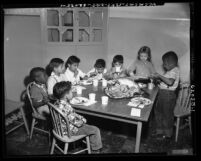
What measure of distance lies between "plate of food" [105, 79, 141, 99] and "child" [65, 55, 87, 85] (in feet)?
1.72

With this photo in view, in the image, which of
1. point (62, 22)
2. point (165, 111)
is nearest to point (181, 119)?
point (165, 111)

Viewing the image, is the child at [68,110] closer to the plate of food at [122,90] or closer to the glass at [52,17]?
the plate of food at [122,90]

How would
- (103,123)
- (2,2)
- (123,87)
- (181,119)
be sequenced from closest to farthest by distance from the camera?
(2,2) → (123,87) → (181,119) → (103,123)

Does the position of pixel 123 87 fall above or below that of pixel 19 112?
above

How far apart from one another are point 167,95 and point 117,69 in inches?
32.0

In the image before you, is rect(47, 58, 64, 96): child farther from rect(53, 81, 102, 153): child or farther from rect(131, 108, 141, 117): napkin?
rect(131, 108, 141, 117): napkin

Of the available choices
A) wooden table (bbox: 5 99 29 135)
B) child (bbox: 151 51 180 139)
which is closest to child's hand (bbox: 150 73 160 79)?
child (bbox: 151 51 180 139)

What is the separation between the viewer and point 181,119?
10.1 feet

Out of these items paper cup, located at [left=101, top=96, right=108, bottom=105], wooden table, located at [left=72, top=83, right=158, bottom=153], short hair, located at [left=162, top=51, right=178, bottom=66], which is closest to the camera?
Answer: wooden table, located at [left=72, top=83, right=158, bottom=153]

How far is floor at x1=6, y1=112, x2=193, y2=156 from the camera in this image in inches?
108

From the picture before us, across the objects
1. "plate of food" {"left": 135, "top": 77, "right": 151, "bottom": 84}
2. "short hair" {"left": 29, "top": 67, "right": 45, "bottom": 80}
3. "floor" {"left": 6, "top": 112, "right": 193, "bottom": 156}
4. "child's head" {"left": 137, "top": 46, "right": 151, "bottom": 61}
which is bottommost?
"floor" {"left": 6, "top": 112, "right": 193, "bottom": 156}

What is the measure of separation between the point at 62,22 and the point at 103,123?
1644 millimetres

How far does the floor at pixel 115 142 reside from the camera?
2733mm

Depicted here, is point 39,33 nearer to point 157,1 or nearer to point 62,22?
point 62,22
